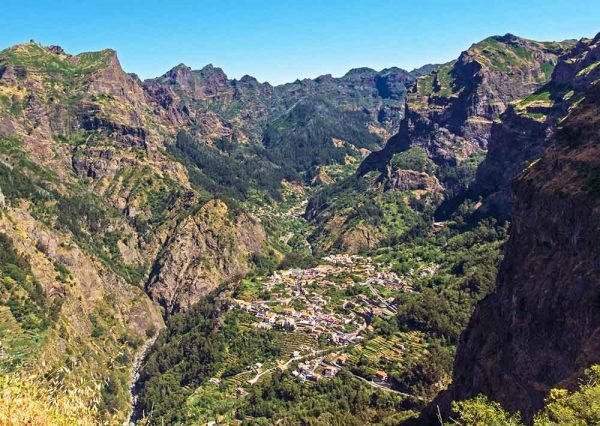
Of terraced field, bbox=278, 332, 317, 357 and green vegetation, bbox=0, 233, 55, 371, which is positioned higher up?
green vegetation, bbox=0, 233, 55, 371

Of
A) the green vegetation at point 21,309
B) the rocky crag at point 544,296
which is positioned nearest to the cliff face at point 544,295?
the rocky crag at point 544,296

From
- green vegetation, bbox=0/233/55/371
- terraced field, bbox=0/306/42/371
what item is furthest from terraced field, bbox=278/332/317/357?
terraced field, bbox=0/306/42/371

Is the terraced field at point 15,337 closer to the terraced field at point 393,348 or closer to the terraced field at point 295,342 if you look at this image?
the terraced field at point 295,342

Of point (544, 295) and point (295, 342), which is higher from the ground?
point (544, 295)

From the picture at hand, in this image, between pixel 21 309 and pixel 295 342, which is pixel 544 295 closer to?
pixel 295 342

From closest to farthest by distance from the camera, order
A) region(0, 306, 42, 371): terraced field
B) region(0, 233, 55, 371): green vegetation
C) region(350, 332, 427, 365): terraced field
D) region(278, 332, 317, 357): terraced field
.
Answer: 1. region(0, 306, 42, 371): terraced field
2. region(350, 332, 427, 365): terraced field
3. region(0, 233, 55, 371): green vegetation
4. region(278, 332, 317, 357): terraced field

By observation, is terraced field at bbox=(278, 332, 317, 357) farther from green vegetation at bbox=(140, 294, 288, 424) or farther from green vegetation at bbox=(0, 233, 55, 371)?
green vegetation at bbox=(0, 233, 55, 371)

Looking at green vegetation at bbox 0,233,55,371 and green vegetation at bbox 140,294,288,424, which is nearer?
green vegetation at bbox 0,233,55,371

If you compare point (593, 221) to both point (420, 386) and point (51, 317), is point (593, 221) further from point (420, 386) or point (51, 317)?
point (51, 317)

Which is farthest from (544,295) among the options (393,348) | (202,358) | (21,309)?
(21,309)
